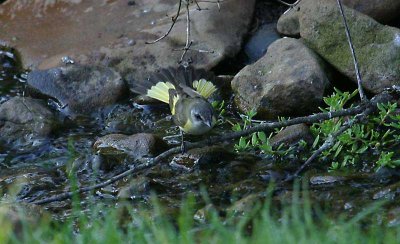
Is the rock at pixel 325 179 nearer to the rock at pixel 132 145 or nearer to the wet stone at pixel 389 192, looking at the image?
the wet stone at pixel 389 192

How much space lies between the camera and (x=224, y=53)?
27.4 ft

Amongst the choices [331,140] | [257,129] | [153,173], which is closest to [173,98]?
[153,173]

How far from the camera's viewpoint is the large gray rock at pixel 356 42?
7312mm

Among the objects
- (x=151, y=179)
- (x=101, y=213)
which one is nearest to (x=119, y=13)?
(x=151, y=179)

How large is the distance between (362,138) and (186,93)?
1.42 metres

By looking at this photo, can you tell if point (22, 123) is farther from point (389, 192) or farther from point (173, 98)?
point (389, 192)

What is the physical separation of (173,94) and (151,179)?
2.62 feet

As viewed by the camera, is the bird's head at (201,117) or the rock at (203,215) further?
the bird's head at (201,117)

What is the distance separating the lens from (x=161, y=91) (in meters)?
7.27

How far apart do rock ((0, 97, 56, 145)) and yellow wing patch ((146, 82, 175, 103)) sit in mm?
1121

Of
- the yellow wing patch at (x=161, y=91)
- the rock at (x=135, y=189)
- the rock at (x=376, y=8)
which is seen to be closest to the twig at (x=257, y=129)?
the rock at (x=135, y=189)

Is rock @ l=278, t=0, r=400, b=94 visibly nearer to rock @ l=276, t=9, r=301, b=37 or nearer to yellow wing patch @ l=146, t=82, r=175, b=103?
rock @ l=276, t=9, r=301, b=37

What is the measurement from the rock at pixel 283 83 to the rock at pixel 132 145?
95cm

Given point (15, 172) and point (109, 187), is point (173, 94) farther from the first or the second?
point (15, 172)
